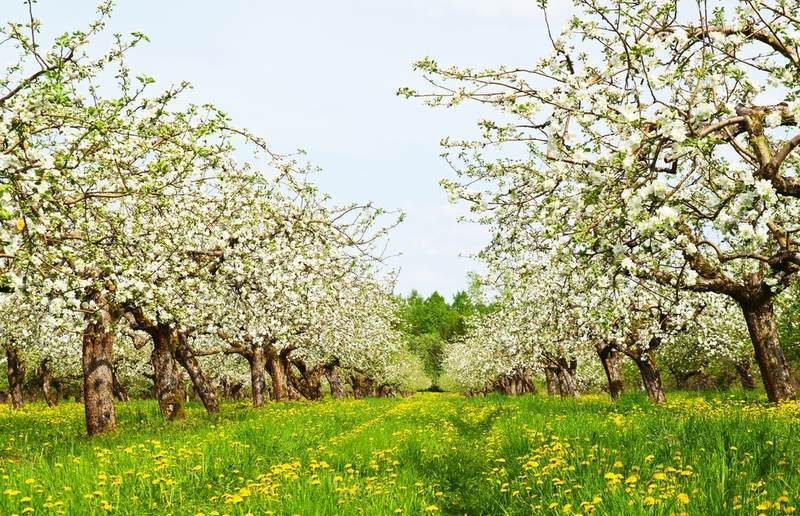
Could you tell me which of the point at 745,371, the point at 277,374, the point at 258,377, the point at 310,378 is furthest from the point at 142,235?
the point at 745,371

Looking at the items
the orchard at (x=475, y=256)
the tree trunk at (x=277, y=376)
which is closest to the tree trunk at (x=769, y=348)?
the orchard at (x=475, y=256)

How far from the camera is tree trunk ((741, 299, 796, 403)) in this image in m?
16.1

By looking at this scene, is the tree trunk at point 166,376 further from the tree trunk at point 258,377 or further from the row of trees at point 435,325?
the row of trees at point 435,325

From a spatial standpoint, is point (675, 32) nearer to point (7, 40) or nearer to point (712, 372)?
point (7, 40)

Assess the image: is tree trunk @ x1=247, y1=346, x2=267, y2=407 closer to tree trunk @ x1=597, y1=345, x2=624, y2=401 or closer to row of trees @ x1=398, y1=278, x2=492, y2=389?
tree trunk @ x1=597, y1=345, x2=624, y2=401

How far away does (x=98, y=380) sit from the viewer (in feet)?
51.6

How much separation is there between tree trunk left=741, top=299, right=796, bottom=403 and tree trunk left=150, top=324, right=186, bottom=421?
53.5 ft

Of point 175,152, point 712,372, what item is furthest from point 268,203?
point 712,372

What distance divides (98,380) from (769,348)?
17281 mm

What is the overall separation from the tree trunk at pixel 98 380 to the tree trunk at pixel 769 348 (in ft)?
53.1

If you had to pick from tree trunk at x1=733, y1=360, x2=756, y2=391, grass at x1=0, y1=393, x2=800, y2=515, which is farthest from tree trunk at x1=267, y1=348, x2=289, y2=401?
tree trunk at x1=733, y1=360, x2=756, y2=391

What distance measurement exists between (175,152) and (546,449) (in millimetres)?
6834

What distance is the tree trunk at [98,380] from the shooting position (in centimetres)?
1569

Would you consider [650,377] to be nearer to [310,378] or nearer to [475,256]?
[475,256]
